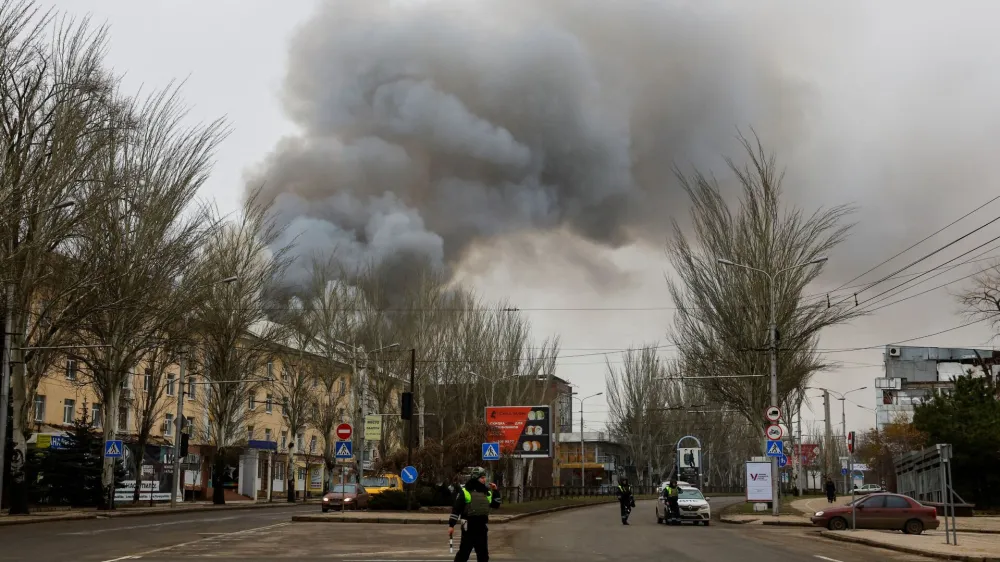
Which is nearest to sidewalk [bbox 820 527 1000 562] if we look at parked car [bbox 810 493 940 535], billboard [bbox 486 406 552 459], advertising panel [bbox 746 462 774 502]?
parked car [bbox 810 493 940 535]

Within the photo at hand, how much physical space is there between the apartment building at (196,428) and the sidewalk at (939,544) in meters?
28.3

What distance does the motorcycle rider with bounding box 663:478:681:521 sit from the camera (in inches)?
1347

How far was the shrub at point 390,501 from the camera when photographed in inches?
1534

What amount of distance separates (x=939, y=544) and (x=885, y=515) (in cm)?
825

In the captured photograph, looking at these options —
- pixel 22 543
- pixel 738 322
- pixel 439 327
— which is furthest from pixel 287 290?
pixel 22 543

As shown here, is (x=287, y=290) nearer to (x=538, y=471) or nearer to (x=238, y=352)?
(x=238, y=352)

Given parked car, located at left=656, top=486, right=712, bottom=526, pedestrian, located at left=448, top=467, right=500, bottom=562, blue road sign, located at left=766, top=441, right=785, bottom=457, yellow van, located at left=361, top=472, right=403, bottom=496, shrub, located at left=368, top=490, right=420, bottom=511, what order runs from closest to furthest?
pedestrian, located at left=448, top=467, right=500, bottom=562, parked car, located at left=656, top=486, right=712, bottom=526, blue road sign, located at left=766, top=441, right=785, bottom=457, shrub, located at left=368, top=490, right=420, bottom=511, yellow van, located at left=361, top=472, right=403, bottom=496

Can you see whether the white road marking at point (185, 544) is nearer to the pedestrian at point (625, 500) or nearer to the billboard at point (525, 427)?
the pedestrian at point (625, 500)

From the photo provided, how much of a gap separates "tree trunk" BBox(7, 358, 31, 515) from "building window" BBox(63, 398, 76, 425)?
19901 millimetres

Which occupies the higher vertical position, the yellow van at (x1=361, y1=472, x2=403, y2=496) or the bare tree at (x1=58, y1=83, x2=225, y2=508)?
the bare tree at (x1=58, y1=83, x2=225, y2=508)

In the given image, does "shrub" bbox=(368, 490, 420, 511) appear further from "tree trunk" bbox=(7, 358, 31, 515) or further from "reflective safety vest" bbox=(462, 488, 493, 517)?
"reflective safety vest" bbox=(462, 488, 493, 517)

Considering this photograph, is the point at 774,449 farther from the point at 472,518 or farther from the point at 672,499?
the point at 472,518

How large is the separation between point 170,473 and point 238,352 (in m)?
10.2

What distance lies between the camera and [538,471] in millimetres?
105812
